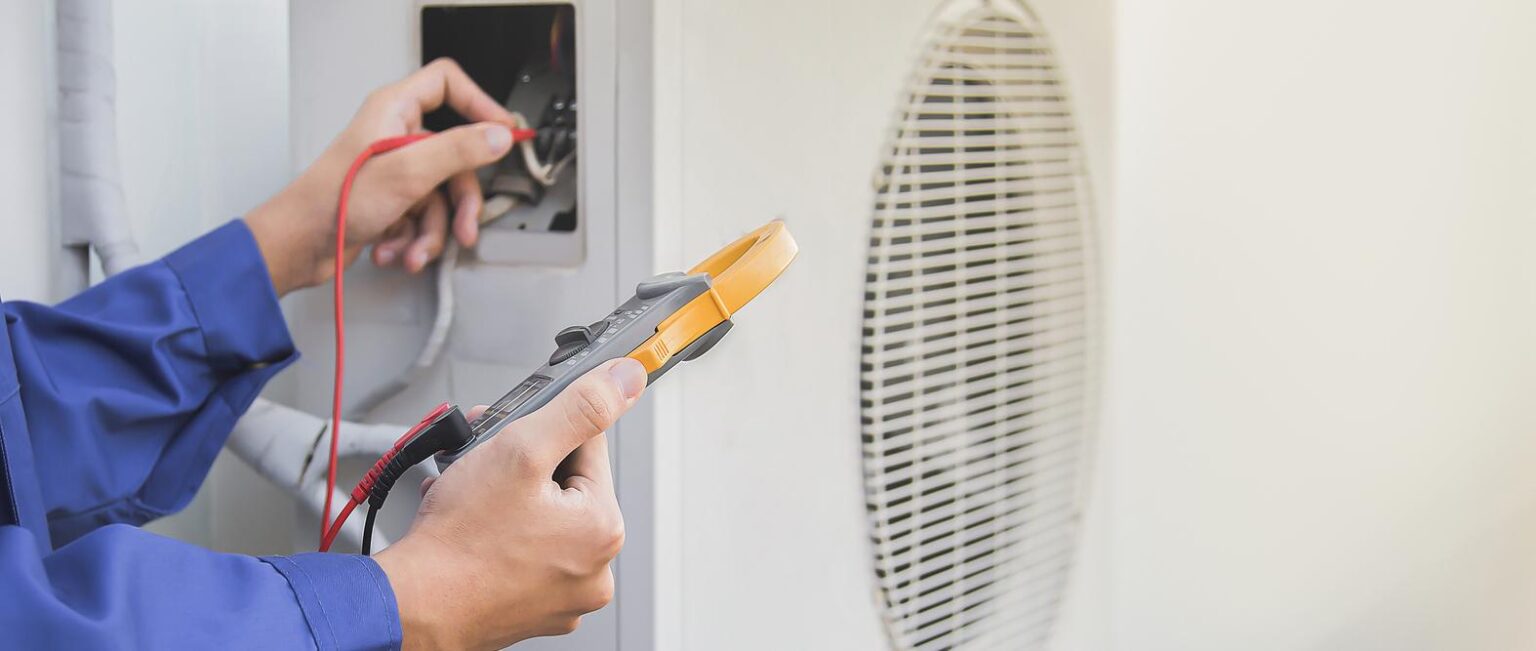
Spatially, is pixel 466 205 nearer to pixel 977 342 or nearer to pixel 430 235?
pixel 430 235

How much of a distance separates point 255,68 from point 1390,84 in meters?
1.49

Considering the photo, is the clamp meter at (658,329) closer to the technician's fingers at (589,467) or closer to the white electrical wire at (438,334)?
the technician's fingers at (589,467)

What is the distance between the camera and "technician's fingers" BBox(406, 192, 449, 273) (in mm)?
795

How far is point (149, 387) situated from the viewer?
30.5 inches

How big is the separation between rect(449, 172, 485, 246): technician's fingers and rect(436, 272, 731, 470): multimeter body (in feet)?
0.68

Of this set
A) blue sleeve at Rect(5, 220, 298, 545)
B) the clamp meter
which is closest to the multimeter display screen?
the clamp meter

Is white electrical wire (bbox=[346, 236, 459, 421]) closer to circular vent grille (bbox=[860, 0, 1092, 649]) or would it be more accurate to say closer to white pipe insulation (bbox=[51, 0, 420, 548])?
white pipe insulation (bbox=[51, 0, 420, 548])

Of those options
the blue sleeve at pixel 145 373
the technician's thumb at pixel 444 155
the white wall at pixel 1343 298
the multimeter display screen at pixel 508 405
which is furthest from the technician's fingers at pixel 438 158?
the white wall at pixel 1343 298

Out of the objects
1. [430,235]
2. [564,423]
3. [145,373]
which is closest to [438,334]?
[430,235]

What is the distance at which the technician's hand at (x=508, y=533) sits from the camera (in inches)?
21.7

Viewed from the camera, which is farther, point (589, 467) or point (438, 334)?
point (438, 334)

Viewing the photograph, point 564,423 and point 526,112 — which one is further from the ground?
point 526,112

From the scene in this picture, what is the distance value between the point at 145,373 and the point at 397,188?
0.20 meters

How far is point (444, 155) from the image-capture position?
2.53 ft
